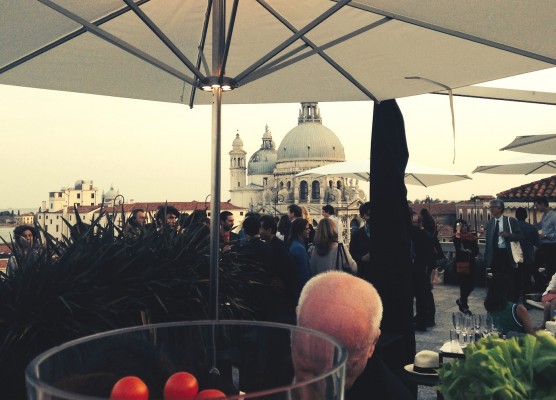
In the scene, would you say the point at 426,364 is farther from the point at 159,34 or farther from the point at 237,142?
the point at 237,142

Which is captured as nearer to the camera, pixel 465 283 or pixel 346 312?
pixel 346 312

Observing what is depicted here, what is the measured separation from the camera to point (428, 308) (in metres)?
7.39

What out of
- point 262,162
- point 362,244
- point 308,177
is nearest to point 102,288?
point 362,244

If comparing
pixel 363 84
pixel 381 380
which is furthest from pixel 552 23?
pixel 381 380

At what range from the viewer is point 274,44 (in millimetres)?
4266

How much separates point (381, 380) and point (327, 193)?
100066 mm

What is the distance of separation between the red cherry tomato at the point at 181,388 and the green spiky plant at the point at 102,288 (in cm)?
187

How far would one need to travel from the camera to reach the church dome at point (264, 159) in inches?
4567

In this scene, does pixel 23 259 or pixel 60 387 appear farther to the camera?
pixel 23 259

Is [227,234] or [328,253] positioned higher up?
[227,234]

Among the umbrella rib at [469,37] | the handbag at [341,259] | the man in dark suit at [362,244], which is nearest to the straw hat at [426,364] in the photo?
the umbrella rib at [469,37]

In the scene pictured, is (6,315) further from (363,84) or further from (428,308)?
(428,308)

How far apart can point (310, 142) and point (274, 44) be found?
331 feet

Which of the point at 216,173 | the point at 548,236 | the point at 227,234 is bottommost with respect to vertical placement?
the point at 548,236
